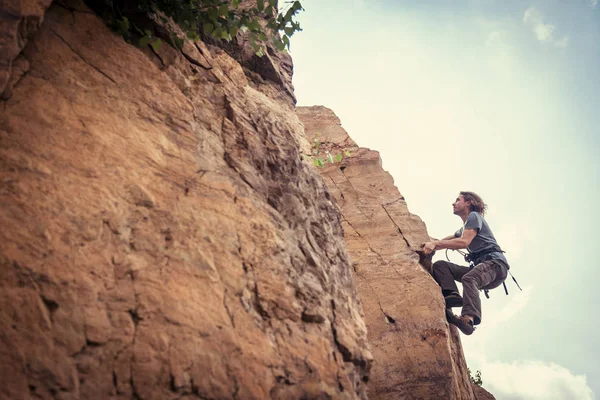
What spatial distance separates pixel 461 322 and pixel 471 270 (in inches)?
38.9

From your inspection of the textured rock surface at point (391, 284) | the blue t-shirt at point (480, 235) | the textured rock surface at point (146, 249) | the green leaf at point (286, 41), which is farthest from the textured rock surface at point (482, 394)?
the green leaf at point (286, 41)

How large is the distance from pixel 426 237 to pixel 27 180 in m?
6.94

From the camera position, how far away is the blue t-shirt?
751cm

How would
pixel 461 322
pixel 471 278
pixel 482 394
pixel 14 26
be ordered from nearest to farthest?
pixel 14 26 < pixel 461 322 < pixel 471 278 < pixel 482 394

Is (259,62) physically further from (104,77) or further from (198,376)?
(198,376)

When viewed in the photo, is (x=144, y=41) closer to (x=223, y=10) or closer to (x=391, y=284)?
(x=223, y=10)

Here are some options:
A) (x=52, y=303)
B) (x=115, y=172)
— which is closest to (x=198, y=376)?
(x=52, y=303)

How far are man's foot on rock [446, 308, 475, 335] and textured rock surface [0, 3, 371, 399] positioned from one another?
3630mm

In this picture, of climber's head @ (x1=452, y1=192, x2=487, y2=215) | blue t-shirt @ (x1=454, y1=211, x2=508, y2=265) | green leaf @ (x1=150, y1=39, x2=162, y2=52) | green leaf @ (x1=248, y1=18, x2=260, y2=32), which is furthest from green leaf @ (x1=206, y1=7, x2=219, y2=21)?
climber's head @ (x1=452, y1=192, x2=487, y2=215)

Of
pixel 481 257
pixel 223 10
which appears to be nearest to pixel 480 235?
pixel 481 257

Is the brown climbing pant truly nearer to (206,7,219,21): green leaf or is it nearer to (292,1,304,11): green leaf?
(292,1,304,11): green leaf

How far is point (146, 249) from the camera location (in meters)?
2.77

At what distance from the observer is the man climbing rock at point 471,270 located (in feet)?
22.7

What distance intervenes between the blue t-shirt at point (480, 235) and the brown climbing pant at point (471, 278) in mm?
242
